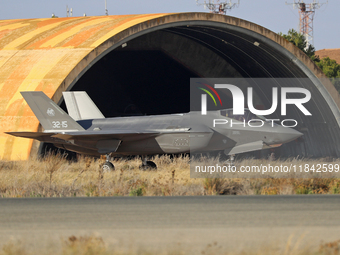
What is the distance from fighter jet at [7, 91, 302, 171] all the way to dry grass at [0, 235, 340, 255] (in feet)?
37.4

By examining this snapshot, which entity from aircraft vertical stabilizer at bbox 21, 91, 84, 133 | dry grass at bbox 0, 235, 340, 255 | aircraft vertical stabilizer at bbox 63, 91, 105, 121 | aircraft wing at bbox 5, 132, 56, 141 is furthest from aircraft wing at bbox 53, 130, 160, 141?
dry grass at bbox 0, 235, 340, 255

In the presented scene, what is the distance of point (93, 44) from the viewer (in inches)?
802

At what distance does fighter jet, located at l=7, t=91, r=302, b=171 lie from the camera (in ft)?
57.4

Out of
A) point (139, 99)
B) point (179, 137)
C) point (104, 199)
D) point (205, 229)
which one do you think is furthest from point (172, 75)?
point (205, 229)

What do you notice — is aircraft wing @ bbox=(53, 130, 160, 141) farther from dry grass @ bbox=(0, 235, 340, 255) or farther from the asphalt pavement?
dry grass @ bbox=(0, 235, 340, 255)

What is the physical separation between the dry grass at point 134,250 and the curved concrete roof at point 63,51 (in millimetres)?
13326

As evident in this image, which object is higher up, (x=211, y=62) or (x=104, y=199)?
(x=211, y=62)

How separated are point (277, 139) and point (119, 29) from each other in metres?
8.98

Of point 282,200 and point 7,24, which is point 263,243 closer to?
point 282,200

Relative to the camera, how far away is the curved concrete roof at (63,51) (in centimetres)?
1939

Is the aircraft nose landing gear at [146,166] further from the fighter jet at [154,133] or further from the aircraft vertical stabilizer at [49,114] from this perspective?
the aircraft vertical stabilizer at [49,114]

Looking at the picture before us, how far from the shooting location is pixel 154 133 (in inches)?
712

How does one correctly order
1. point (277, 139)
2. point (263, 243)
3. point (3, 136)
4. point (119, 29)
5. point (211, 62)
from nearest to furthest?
point (263, 243), point (277, 139), point (3, 136), point (119, 29), point (211, 62)

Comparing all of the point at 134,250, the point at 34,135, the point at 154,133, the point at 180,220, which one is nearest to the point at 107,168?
the point at 154,133
